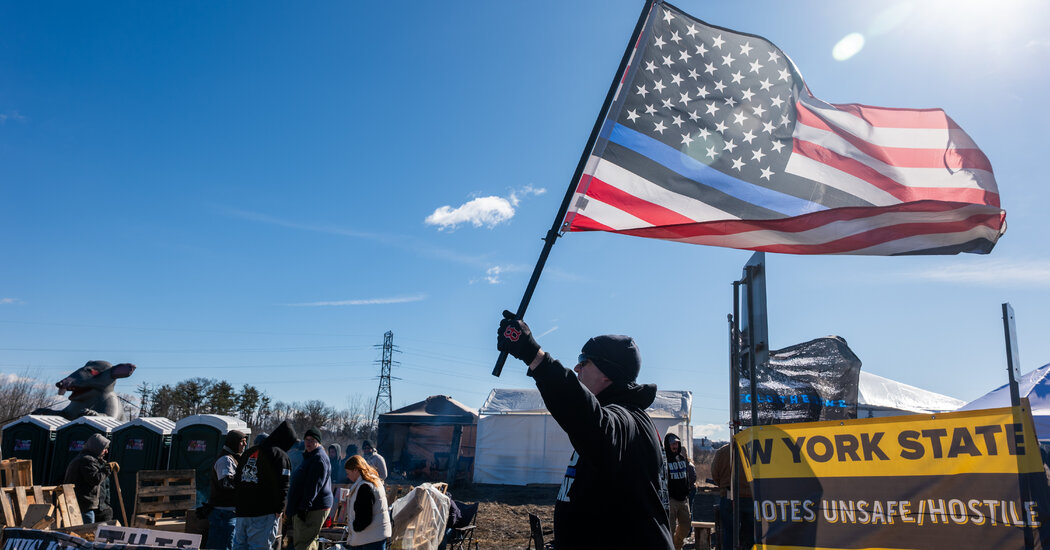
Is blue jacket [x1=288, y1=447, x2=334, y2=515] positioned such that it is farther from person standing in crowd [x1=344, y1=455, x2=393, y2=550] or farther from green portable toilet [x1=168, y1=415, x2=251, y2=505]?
green portable toilet [x1=168, y1=415, x2=251, y2=505]

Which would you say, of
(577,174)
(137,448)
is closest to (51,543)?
(577,174)

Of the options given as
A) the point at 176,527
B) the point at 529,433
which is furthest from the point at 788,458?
the point at 529,433

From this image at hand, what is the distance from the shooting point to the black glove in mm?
2225

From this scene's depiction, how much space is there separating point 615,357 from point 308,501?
18.7ft

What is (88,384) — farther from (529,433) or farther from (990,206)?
(990,206)

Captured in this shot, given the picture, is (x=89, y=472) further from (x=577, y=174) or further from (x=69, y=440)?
(x=577, y=174)

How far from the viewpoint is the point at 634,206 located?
14.1 ft

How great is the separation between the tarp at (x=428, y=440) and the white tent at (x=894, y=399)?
44.9 ft

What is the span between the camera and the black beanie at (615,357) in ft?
8.65

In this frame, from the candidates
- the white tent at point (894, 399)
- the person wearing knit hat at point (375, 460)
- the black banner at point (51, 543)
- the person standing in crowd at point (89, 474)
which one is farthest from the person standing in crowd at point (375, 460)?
the white tent at point (894, 399)

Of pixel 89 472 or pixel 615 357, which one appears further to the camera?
pixel 89 472

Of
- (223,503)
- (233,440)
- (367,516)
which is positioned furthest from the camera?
(233,440)

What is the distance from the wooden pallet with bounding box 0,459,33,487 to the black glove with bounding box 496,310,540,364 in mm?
10635

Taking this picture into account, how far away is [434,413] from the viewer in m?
25.1
